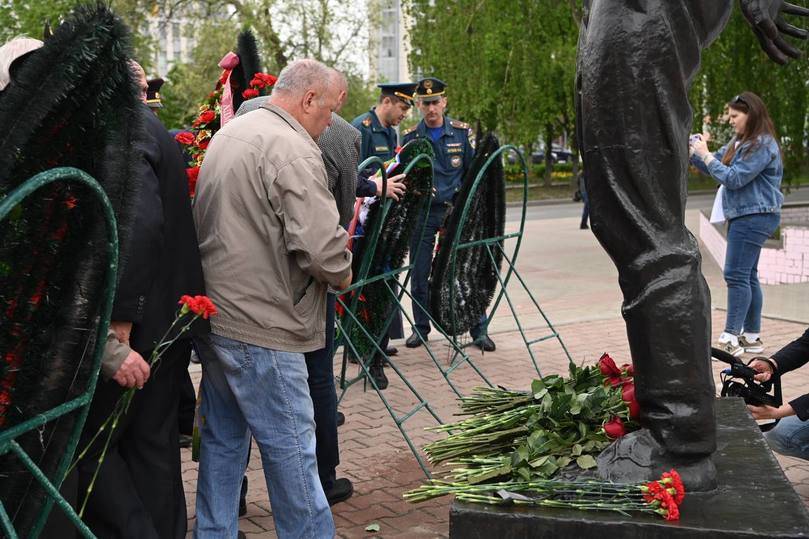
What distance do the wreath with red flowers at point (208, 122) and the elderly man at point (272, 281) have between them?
111 centimetres

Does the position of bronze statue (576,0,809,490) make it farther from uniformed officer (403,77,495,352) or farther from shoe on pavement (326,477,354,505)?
uniformed officer (403,77,495,352)

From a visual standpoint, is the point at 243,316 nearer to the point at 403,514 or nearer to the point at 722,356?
the point at 403,514

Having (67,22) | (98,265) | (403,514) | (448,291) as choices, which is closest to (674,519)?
(403,514)

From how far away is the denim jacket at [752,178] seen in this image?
7703 mm

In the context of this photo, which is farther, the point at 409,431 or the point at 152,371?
the point at 409,431

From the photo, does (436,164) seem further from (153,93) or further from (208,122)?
(208,122)

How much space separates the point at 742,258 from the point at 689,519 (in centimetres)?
505

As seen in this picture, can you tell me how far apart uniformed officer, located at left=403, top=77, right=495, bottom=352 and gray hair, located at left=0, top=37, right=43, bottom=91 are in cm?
514

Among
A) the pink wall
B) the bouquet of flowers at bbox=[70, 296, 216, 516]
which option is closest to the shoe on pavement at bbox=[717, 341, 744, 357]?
the pink wall

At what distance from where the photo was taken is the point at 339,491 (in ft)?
15.5

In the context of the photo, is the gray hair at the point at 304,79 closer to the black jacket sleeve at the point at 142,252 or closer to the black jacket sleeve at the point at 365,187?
the black jacket sleeve at the point at 142,252

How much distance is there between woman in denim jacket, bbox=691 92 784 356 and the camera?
25.3ft

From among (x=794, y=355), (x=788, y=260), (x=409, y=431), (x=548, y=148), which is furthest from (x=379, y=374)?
(x=548, y=148)

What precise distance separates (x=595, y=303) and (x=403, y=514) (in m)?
6.16
